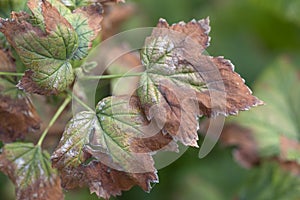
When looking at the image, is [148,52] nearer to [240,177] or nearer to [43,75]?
[43,75]

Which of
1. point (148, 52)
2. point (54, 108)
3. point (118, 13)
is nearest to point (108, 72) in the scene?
point (54, 108)

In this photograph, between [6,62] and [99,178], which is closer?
[99,178]

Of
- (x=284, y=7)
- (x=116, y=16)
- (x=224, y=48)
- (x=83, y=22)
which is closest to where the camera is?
(x=83, y=22)

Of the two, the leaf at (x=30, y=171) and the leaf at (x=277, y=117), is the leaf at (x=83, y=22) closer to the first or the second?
the leaf at (x=30, y=171)

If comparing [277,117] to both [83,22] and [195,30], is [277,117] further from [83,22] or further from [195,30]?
[83,22]

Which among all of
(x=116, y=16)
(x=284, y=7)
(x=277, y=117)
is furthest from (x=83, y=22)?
(x=284, y=7)

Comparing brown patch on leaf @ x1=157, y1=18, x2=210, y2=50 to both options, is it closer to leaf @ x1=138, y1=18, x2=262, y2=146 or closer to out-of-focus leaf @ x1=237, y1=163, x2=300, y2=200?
leaf @ x1=138, y1=18, x2=262, y2=146

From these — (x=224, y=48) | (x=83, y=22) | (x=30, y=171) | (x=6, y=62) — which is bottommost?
(x=30, y=171)

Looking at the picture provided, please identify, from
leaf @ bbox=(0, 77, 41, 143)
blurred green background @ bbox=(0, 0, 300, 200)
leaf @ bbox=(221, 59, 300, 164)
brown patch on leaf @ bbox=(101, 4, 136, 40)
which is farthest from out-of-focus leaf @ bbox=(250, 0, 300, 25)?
leaf @ bbox=(0, 77, 41, 143)
